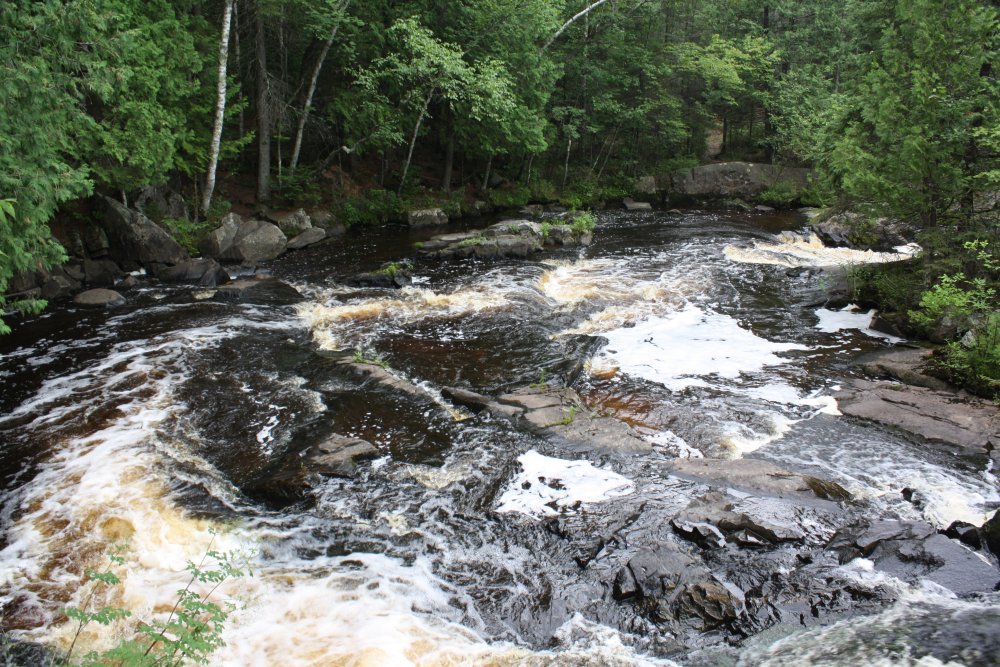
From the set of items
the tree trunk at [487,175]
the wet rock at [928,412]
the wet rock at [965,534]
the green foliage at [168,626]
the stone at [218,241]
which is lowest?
the wet rock at [928,412]

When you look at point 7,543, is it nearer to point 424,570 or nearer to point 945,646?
point 424,570

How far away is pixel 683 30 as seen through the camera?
119ft

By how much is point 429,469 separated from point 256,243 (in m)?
13.1

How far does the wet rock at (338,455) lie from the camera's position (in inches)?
283

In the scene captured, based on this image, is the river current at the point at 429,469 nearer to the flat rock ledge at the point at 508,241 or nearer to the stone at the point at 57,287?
the stone at the point at 57,287

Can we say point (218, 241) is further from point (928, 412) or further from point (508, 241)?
point (928, 412)

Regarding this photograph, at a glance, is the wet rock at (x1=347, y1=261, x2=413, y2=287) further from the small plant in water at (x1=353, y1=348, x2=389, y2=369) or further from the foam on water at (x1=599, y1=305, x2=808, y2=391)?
the foam on water at (x1=599, y1=305, x2=808, y2=391)

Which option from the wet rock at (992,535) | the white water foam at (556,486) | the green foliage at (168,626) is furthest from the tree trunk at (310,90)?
the wet rock at (992,535)

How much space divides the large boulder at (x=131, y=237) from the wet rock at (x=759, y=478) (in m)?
14.4

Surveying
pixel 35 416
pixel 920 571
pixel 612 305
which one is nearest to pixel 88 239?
pixel 35 416

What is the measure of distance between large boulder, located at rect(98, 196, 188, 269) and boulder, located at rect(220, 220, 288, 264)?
1.75 meters

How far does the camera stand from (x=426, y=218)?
78.2ft

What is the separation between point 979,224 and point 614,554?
402 inches

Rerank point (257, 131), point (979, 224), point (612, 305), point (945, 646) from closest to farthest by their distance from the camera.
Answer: point (945, 646), point (979, 224), point (612, 305), point (257, 131)
